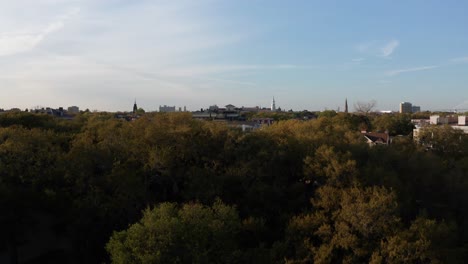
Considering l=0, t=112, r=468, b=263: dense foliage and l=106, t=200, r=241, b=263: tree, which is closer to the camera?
l=106, t=200, r=241, b=263: tree

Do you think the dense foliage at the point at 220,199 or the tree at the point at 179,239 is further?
the dense foliage at the point at 220,199

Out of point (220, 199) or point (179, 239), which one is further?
point (220, 199)

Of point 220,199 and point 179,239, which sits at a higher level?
point 220,199

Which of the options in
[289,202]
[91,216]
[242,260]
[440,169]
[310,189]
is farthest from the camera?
[440,169]

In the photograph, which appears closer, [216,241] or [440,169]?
[216,241]

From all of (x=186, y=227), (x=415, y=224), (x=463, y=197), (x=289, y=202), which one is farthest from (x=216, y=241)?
(x=463, y=197)

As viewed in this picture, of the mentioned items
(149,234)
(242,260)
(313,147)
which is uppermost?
(313,147)

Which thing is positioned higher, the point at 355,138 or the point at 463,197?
the point at 355,138

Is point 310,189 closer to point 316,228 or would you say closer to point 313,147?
point 313,147
